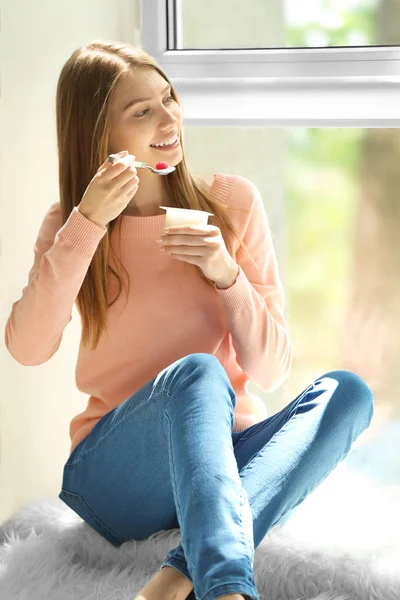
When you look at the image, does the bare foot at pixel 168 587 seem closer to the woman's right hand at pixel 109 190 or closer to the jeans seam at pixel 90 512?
the jeans seam at pixel 90 512

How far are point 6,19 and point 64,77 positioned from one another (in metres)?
0.22

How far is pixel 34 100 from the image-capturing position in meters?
1.75

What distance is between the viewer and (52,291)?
1424 millimetres

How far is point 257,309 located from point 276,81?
72cm

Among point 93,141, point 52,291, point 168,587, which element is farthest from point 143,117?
point 168,587

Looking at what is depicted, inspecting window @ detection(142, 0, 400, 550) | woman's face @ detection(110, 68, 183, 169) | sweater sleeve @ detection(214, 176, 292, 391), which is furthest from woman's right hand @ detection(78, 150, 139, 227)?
window @ detection(142, 0, 400, 550)

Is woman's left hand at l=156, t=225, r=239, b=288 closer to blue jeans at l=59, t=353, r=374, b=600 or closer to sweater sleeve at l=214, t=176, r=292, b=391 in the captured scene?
sweater sleeve at l=214, t=176, r=292, b=391

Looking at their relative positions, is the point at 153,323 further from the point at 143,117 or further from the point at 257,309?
the point at 143,117

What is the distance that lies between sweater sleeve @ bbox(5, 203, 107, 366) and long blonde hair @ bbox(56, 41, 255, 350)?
0.23ft

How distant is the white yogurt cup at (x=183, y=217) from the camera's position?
137cm

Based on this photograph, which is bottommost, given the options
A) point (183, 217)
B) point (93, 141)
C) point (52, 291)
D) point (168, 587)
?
point (168, 587)

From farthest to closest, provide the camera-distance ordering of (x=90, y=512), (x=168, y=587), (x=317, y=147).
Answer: (x=317, y=147) < (x=90, y=512) < (x=168, y=587)

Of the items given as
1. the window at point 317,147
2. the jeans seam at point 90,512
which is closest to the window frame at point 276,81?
the window at point 317,147

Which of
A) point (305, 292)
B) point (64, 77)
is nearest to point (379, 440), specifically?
point (305, 292)
